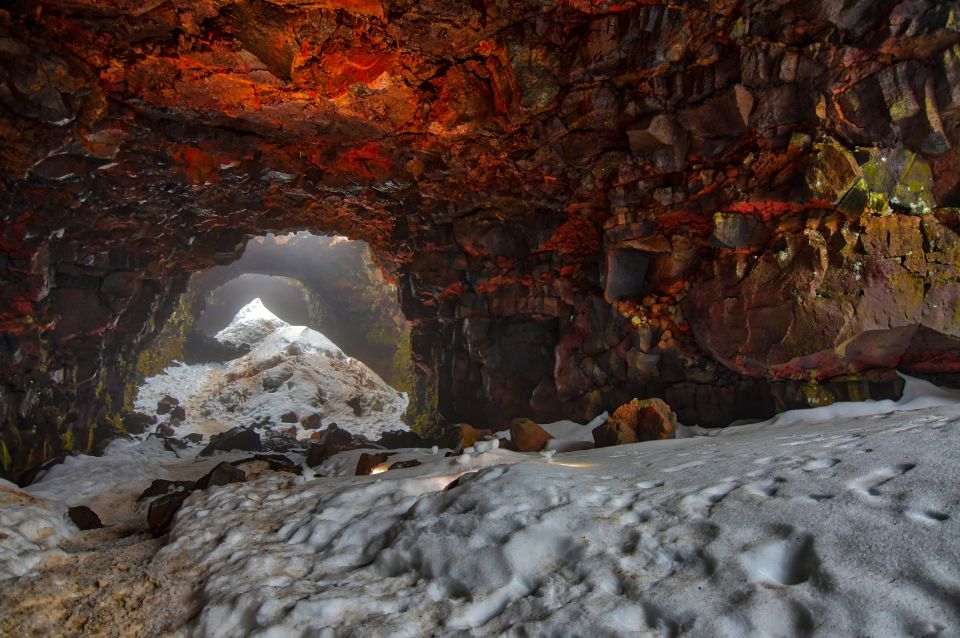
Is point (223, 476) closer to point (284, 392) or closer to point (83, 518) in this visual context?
point (83, 518)

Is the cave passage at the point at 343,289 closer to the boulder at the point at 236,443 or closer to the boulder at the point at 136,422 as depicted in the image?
the boulder at the point at 136,422

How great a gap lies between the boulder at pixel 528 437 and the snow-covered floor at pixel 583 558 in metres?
4.43

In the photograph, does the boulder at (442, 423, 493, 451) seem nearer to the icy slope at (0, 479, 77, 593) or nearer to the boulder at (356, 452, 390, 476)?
the boulder at (356, 452, 390, 476)

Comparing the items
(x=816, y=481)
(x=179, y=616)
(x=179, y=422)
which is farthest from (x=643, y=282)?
(x=179, y=422)

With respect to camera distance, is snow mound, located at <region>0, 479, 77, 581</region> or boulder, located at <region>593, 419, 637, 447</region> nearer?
snow mound, located at <region>0, 479, 77, 581</region>

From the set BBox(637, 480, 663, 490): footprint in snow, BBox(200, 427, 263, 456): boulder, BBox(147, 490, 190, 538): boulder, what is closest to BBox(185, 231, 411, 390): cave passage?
BBox(200, 427, 263, 456): boulder

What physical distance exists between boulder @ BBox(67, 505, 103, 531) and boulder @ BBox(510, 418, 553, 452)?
19.0 feet

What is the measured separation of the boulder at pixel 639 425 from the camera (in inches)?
308

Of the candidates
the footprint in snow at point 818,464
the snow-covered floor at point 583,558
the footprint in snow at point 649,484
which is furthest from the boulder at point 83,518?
the footprint in snow at point 818,464

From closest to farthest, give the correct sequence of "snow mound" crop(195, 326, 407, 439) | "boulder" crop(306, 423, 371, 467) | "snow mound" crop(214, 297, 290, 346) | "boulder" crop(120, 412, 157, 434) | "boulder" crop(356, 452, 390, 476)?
1. "boulder" crop(356, 452, 390, 476)
2. "boulder" crop(306, 423, 371, 467)
3. "boulder" crop(120, 412, 157, 434)
4. "snow mound" crop(195, 326, 407, 439)
5. "snow mound" crop(214, 297, 290, 346)

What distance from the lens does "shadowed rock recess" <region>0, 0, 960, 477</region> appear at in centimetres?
643

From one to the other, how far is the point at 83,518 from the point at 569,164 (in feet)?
27.4

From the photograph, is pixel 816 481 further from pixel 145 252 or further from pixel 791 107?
pixel 145 252

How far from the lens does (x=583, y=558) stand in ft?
A: 8.36
